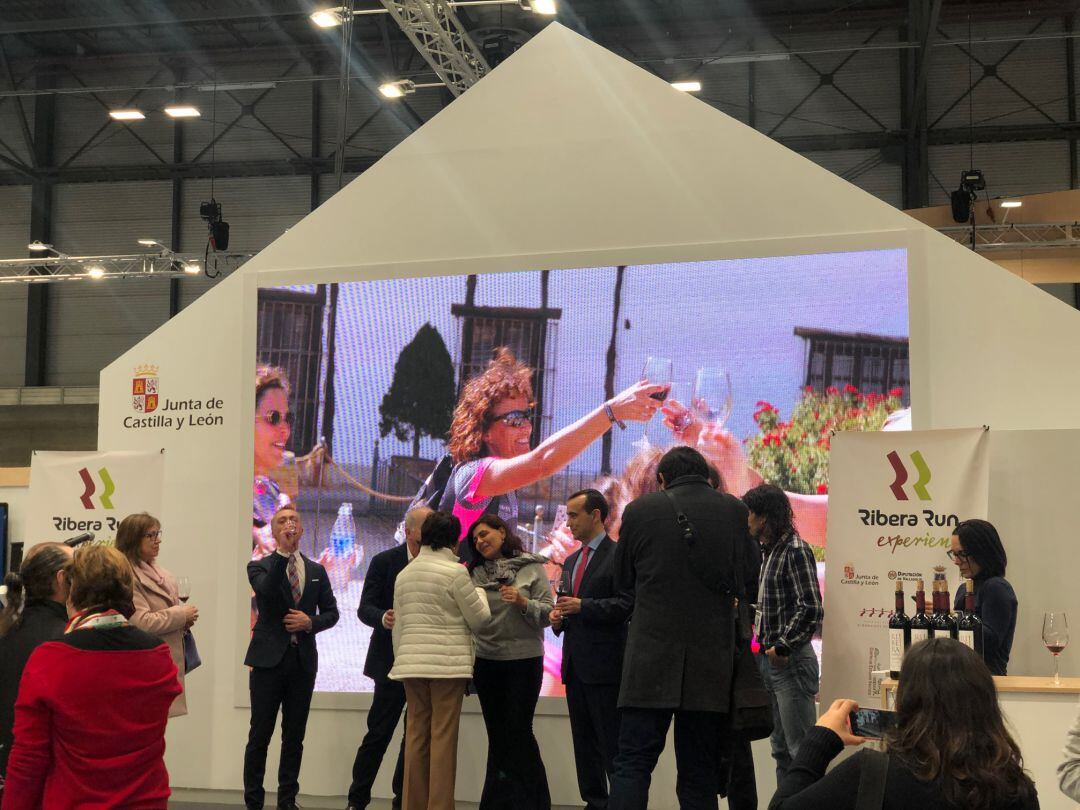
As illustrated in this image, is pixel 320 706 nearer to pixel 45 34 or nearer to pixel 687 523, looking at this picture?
pixel 687 523

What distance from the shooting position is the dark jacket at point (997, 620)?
14.3 feet

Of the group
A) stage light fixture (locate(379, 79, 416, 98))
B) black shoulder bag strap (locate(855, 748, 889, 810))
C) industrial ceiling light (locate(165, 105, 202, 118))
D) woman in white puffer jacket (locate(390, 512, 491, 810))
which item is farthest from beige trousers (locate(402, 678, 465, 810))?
industrial ceiling light (locate(165, 105, 202, 118))

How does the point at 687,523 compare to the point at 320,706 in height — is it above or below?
above

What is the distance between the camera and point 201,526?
21.3 feet

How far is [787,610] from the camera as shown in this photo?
15.9 ft

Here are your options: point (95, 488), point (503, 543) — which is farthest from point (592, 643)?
point (95, 488)

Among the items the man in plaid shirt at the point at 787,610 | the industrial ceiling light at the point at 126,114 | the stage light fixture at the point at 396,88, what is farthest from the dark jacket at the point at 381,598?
the industrial ceiling light at the point at 126,114

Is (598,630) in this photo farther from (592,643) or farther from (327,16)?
(327,16)

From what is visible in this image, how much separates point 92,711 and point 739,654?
2125 millimetres

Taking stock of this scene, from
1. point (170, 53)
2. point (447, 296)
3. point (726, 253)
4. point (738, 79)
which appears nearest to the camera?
point (726, 253)

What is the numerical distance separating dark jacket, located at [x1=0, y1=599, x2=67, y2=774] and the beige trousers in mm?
1912

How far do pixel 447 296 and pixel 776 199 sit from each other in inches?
67.0

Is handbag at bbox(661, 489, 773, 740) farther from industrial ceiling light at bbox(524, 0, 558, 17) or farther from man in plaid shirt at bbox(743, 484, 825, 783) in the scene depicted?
industrial ceiling light at bbox(524, 0, 558, 17)

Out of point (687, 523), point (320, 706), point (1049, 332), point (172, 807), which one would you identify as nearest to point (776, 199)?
point (1049, 332)
